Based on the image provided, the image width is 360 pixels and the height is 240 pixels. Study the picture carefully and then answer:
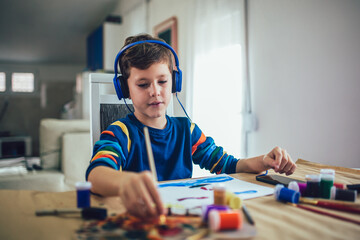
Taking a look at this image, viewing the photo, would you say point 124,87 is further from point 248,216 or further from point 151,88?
point 248,216

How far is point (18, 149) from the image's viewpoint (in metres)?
6.04

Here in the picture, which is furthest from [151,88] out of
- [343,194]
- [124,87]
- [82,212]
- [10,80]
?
[10,80]

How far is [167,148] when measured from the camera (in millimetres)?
922

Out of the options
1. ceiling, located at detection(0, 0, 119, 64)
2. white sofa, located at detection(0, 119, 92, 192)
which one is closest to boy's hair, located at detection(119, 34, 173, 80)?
white sofa, located at detection(0, 119, 92, 192)

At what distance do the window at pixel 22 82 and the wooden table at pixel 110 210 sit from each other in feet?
27.1

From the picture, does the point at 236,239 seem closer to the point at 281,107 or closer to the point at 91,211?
the point at 91,211

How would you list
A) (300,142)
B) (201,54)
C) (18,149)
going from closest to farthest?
(300,142), (201,54), (18,149)

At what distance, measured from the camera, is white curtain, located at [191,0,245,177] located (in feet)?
6.85

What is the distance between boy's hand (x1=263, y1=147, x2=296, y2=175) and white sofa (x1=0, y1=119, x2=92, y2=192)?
1757mm

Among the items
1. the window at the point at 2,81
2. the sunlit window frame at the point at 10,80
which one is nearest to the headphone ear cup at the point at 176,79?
the sunlit window frame at the point at 10,80

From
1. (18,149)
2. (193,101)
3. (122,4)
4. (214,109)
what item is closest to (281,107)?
(214,109)

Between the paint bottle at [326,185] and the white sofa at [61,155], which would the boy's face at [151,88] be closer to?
the paint bottle at [326,185]

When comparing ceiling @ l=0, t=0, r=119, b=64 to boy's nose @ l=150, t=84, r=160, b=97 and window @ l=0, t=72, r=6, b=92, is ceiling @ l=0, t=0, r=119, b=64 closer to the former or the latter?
window @ l=0, t=72, r=6, b=92

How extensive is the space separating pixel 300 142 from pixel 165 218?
1.40 metres
